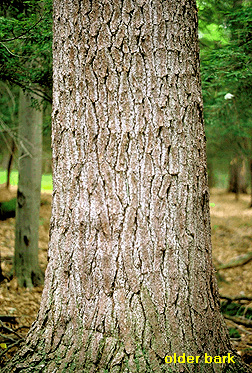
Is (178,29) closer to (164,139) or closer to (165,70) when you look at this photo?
(165,70)

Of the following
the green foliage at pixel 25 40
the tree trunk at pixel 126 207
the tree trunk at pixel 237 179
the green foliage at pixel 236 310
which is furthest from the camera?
the tree trunk at pixel 237 179

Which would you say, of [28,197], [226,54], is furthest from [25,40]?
Result: [28,197]

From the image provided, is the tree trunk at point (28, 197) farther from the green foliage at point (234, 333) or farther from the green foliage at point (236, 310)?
the green foliage at point (234, 333)

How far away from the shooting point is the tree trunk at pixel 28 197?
5.84 m

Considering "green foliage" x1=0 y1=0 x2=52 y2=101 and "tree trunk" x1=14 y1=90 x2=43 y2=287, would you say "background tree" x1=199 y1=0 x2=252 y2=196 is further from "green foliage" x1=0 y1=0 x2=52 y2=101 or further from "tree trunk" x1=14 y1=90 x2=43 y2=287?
"tree trunk" x1=14 y1=90 x2=43 y2=287

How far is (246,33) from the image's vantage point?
4.36 meters

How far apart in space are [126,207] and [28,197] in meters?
4.35

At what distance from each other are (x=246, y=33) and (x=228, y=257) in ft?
20.2

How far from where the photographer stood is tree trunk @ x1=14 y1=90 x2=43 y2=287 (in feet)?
19.2

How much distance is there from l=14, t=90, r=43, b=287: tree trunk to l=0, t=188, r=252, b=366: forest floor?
373 mm

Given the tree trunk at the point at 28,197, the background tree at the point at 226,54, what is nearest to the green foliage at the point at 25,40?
the tree trunk at the point at 28,197

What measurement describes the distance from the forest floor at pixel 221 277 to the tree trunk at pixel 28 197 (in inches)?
14.7

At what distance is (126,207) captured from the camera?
198 centimetres

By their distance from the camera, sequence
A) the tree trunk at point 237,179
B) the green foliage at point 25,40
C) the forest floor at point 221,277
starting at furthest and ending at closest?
the tree trunk at point 237,179, the forest floor at point 221,277, the green foliage at point 25,40
